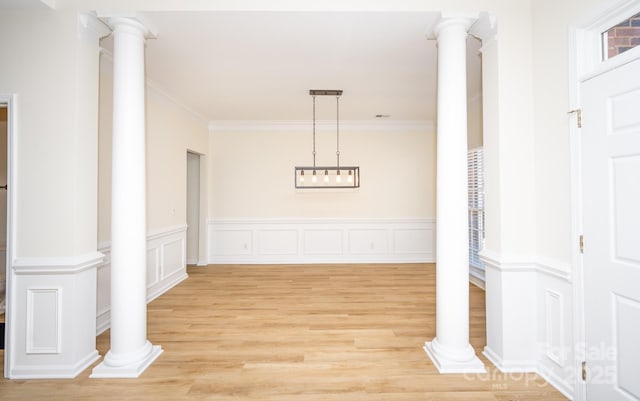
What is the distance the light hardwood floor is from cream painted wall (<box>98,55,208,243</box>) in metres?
1.15

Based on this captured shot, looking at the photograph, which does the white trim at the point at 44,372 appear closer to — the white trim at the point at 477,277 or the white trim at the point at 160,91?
the white trim at the point at 160,91

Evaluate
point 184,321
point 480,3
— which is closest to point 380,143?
point 480,3

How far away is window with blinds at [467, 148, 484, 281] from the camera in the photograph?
4.57 metres

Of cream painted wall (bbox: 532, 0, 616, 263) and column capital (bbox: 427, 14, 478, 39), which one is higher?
column capital (bbox: 427, 14, 478, 39)

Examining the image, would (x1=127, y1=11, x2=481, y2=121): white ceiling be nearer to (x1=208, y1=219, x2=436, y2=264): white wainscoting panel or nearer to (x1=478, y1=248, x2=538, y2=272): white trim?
(x1=478, y1=248, x2=538, y2=272): white trim

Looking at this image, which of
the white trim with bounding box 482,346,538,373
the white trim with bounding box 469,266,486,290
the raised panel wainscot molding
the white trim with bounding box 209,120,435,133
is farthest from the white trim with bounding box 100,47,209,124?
the white trim with bounding box 469,266,486,290

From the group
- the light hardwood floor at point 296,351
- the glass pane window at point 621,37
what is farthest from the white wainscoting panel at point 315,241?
the glass pane window at point 621,37

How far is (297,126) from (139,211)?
13.7ft

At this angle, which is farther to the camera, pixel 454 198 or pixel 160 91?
pixel 160 91

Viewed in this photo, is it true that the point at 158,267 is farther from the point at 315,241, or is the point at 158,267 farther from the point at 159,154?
the point at 315,241

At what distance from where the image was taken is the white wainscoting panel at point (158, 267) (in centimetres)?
328

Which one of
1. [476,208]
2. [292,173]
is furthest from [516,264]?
[292,173]

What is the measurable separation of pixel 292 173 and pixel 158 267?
295 cm

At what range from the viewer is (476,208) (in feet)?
15.4
